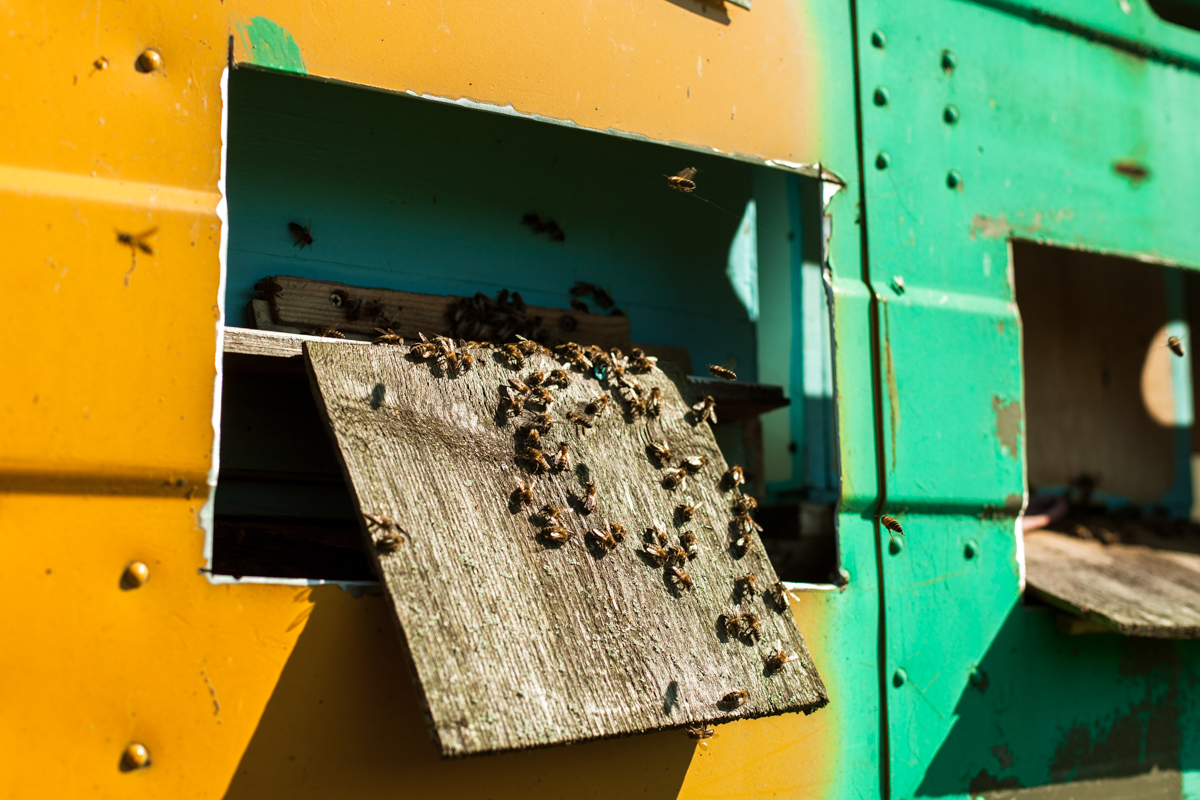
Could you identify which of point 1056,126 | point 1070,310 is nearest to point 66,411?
point 1056,126

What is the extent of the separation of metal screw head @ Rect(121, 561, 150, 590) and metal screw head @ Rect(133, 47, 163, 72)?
1270 millimetres

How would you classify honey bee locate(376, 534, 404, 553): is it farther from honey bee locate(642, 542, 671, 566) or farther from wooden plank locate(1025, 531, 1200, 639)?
wooden plank locate(1025, 531, 1200, 639)

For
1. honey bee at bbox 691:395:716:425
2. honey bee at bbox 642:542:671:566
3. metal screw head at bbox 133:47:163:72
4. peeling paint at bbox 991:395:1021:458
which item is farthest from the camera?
peeling paint at bbox 991:395:1021:458

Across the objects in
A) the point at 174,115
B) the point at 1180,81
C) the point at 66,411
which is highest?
the point at 1180,81

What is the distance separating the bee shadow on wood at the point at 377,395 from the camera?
2599 mm

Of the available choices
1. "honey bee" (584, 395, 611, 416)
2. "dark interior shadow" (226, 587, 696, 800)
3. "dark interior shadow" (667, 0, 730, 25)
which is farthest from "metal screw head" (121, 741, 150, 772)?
"dark interior shadow" (667, 0, 730, 25)

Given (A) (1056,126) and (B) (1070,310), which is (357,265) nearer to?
(A) (1056,126)

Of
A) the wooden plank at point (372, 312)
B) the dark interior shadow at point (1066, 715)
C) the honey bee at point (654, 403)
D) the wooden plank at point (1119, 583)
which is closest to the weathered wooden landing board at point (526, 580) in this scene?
the honey bee at point (654, 403)

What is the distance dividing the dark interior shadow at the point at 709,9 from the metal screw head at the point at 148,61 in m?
1.72

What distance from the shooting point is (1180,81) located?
174 inches

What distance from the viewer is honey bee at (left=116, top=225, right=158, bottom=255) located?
236cm

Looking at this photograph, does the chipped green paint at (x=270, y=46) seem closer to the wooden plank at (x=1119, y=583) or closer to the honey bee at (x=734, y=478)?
the honey bee at (x=734, y=478)

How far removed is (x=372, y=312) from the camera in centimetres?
320

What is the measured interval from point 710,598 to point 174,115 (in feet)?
6.42
